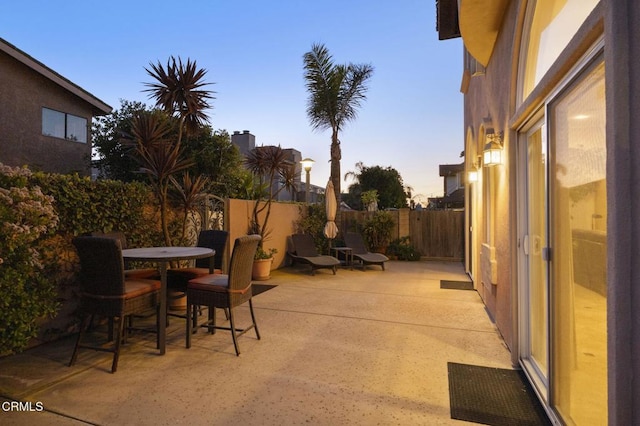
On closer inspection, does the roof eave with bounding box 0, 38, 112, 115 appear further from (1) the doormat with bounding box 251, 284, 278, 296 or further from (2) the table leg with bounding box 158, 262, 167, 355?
(2) the table leg with bounding box 158, 262, 167, 355

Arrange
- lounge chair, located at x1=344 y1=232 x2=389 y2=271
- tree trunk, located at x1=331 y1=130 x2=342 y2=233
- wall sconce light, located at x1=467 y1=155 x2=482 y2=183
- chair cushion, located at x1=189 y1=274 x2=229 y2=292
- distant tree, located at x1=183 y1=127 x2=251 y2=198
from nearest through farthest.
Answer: chair cushion, located at x1=189 y1=274 x2=229 y2=292 < wall sconce light, located at x1=467 y1=155 x2=482 y2=183 < lounge chair, located at x1=344 y1=232 x2=389 y2=271 < distant tree, located at x1=183 y1=127 x2=251 y2=198 < tree trunk, located at x1=331 y1=130 x2=342 y2=233

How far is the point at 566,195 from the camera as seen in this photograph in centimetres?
225

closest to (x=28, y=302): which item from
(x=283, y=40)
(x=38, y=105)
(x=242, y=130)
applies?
(x=283, y=40)

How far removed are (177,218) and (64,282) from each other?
2087 mm

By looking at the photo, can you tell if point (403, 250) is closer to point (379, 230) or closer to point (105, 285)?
point (379, 230)

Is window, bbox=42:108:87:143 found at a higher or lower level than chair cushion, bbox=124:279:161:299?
higher

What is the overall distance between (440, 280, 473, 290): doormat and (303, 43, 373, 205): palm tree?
5185mm

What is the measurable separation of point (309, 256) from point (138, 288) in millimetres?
5798

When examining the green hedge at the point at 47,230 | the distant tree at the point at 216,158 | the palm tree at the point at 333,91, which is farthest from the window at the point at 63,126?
the green hedge at the point at 47,230

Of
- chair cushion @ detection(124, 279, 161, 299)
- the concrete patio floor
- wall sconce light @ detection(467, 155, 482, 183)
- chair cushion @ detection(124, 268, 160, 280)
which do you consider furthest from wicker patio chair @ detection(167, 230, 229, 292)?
wall sconce light @ detection(467, 155, 482, 183)

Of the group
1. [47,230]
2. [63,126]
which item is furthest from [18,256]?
[63,126]

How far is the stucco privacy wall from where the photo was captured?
7.46 m

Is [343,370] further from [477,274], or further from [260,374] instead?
[477,274]

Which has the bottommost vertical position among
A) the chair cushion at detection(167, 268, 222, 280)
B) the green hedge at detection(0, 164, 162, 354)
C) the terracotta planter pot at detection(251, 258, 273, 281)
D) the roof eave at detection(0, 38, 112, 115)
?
the terracotta planter pot at detection(251, 258, 273, 281)
